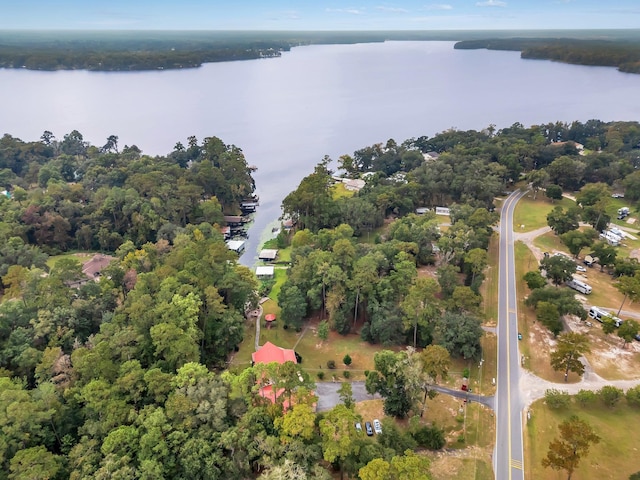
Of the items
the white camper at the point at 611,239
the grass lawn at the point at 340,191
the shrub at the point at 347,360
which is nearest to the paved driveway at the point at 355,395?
the shrub at the point at 347,360

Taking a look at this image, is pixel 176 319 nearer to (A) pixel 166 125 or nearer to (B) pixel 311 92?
(A) pixel 166 125

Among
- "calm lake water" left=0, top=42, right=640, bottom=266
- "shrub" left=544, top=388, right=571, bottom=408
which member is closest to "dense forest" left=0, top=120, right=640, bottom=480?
"shrub" left=544, top=388, right=571, bottom=408

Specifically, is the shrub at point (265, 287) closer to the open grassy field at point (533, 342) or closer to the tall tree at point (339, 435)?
the tall tree at point (339, 435)

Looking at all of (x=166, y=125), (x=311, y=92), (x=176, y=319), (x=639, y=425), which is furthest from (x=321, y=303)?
(x=311, y=92)

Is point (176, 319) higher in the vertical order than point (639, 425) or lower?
higher

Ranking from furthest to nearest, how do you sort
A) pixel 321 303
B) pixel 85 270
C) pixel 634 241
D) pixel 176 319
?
pixel 634 241, pixel 85 270, pixel 321 303, pixel 176 319

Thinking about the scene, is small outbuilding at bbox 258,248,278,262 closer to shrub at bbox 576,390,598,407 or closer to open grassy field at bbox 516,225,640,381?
open grassy field at bbox 516,225,640,381
